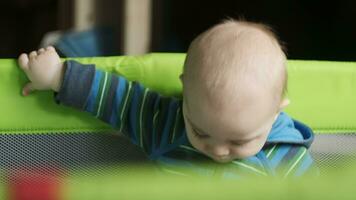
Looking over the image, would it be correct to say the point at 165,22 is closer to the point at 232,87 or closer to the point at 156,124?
the point at 156,124

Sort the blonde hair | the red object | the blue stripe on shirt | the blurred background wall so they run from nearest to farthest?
the red object, the blonde hair, the blue stripe on shirt, the blurred background wall

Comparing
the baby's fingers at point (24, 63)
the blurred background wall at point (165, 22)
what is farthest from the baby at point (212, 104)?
the blurred background wall at point (165, 22)

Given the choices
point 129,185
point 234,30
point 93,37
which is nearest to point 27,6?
point 93,37

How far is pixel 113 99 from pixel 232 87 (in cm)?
16

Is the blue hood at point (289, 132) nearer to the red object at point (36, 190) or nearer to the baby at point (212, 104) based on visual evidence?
the baby at point (212, 104)

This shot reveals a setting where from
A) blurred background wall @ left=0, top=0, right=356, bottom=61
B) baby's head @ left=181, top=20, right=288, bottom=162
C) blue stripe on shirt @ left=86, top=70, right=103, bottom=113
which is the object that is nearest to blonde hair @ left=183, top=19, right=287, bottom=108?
baby's head @ left=181, top=20, right=288, bottom=162

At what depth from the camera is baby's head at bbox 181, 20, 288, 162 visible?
555mm

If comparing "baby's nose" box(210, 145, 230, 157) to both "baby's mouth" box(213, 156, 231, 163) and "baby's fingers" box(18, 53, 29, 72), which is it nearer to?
"baby's mouth" box(213, 156, 231, 163)

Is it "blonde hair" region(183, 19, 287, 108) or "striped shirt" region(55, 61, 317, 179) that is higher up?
"blonde hair" region(183, 19, 287, 108)

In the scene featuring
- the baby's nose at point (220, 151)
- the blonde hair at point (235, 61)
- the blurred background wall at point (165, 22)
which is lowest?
the blurred background wall at point (165, 22)

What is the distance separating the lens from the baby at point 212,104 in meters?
0.56

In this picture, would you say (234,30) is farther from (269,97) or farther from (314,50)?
(314,50)

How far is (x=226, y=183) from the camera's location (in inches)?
17.0

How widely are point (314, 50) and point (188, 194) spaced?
3.00 ft
